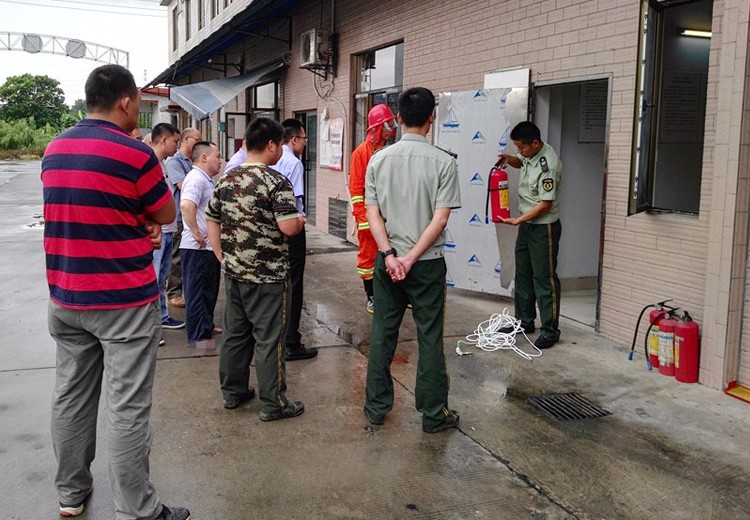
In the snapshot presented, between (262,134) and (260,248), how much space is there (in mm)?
685

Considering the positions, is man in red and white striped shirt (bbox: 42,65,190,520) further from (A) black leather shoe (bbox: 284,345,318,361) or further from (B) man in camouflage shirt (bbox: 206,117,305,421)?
(A) black leather shoe (bbox: 284,345,318,361)

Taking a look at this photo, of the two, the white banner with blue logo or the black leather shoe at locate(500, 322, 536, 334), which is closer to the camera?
the black leather shoe at locate(500, 322, 536, 334)

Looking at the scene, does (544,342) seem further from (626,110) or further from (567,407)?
(626,110)

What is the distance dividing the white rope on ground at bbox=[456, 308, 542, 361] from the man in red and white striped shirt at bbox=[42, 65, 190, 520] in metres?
3.21

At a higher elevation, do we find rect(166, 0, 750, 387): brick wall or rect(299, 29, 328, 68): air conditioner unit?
rect(299, 29, 328, 68): air conditioner unit

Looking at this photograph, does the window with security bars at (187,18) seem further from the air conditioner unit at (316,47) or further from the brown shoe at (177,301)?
the brown shoe at (177,301)

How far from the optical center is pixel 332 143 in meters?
11.9

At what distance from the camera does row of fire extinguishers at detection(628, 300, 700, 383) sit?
15.7 feet

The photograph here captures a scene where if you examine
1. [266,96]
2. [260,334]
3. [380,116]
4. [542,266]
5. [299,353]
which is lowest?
[299,353]

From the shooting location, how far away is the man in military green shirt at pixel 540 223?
559 cm

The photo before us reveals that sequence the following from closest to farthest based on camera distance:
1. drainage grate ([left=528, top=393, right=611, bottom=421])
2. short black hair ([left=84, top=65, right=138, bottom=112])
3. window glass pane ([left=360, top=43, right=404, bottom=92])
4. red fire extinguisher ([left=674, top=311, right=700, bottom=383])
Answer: short black hair ([left=84, top=65, right=138, bottom=112]), drainage grate ([left=528, top=393, right=611, bottom=421]), red fire extinguisher ([left=674, top=311, right=700, bottom=383]), window glass pane ([left=360, top=43, right=404, bottom=92])

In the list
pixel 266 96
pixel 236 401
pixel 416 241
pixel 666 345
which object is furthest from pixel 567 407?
pixel 266 96

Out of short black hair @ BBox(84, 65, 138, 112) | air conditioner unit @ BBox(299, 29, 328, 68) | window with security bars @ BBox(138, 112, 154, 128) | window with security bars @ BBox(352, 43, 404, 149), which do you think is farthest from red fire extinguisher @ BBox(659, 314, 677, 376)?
window with security bars @ BBox(138, 112, 154, 128)

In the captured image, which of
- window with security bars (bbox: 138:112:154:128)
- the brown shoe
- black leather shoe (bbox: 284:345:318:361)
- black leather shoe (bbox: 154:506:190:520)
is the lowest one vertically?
black leather shoe (bbox: 154:506:190:520)
